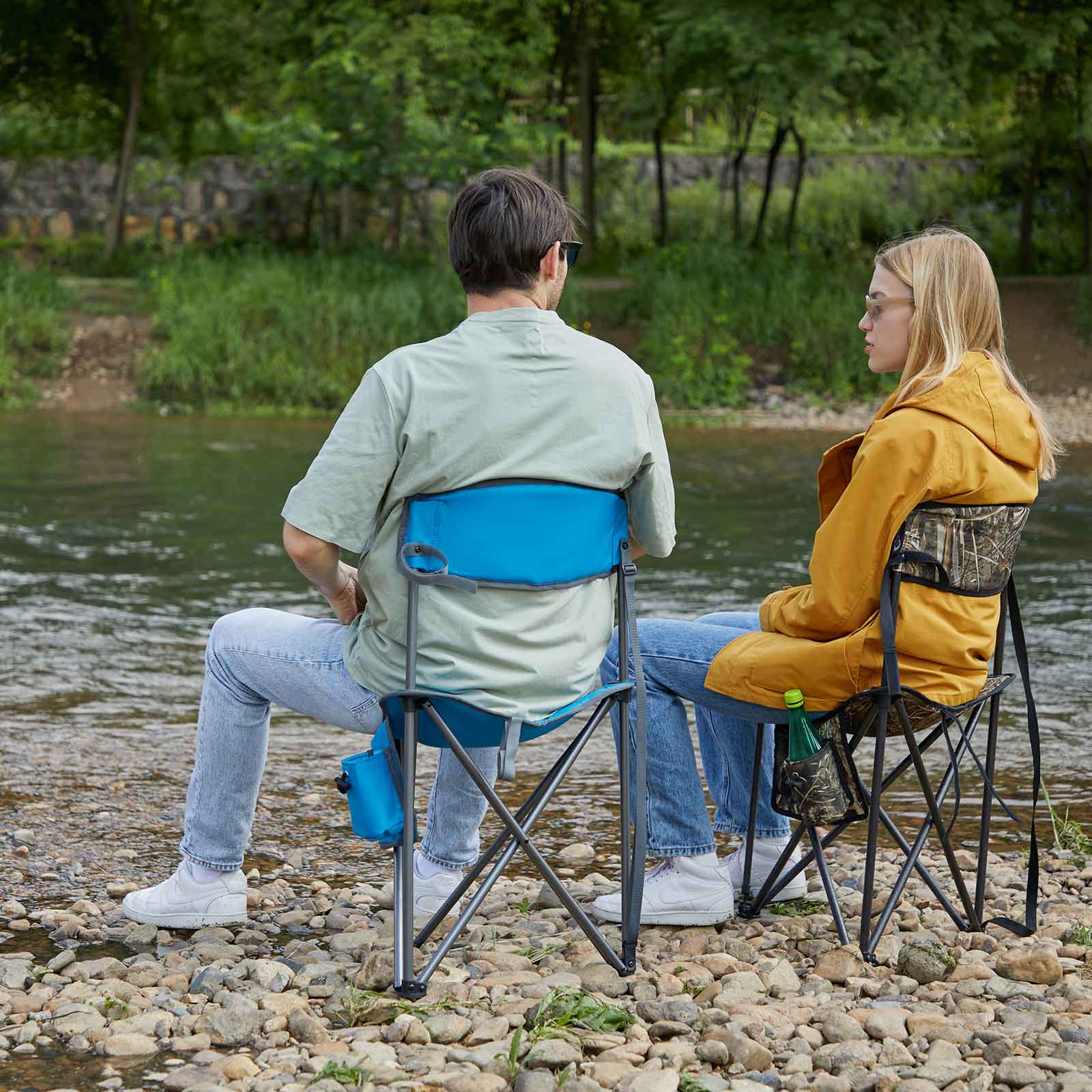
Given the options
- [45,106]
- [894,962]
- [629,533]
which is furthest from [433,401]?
[45,106]

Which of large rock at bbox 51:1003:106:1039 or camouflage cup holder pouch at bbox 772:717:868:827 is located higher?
camouflage cup holder pouch at bbox 772:717:868:827

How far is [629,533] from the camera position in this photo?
336cm

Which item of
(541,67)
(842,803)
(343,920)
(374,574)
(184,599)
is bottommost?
(184,599)

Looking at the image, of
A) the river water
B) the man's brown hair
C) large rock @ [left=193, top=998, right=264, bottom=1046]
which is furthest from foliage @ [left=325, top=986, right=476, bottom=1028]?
the man's brown hair

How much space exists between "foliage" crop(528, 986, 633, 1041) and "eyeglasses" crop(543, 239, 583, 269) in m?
1.41

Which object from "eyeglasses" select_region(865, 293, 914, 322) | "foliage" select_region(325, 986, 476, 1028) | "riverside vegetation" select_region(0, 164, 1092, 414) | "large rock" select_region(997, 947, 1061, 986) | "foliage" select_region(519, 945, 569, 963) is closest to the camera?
"foliage" select_region(325, 986, 476, 1028)

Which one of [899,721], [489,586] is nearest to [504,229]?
[489,586]

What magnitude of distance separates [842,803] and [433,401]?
1.20m

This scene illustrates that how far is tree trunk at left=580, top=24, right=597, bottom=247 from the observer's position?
2594 centimetres

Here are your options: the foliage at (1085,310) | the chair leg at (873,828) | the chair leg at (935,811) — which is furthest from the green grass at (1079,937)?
the foliage at (1085,310)

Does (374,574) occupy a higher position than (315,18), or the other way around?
(315,18)

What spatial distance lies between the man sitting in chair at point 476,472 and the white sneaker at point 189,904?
44 cm

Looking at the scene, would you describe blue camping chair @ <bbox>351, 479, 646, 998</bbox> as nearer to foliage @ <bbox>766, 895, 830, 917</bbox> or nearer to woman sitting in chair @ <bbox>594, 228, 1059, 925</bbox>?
woman sitting in chair @ <bbox>594, 228, 1059, 925</bbox>

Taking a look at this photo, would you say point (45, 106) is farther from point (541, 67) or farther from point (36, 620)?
point (36, 620)
